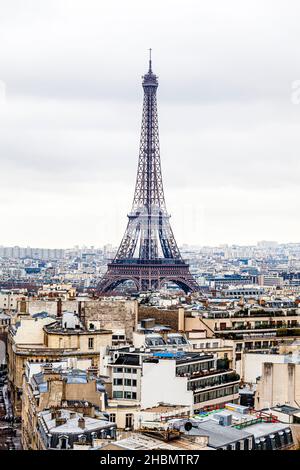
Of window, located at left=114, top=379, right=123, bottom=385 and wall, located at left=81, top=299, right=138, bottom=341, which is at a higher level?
wall, located at left=81, top=299, right=138, bottom=341

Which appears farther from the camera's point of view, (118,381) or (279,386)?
(118,381)

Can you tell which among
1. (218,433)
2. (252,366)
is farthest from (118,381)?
(218,433)

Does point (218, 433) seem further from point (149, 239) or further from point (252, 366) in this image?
point (149, 239)

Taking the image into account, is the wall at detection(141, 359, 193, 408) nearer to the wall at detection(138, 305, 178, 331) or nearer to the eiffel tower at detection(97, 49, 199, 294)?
the wall at detection(138, 305, 178, 331)

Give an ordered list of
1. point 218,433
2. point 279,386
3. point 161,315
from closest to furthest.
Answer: point 218,433 → point 279,386 → point 161,315

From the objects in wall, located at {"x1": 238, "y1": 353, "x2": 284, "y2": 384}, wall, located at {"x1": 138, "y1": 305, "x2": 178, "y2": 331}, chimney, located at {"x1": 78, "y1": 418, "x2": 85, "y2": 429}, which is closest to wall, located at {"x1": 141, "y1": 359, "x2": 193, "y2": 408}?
wall, located at {"x1": 238, "y1": 353, "x2": 284, "y2": 384}

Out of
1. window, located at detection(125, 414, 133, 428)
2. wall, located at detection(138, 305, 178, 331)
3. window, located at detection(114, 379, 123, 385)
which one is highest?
wall, located at detection(138, 305, 178, 331)

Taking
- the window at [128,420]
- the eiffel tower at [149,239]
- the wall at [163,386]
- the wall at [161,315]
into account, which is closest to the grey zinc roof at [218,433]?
the window at [128,420]

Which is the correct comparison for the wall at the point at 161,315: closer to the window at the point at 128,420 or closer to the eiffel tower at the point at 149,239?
the window at the point at 128,420

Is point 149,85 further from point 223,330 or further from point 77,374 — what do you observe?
point 77,374
